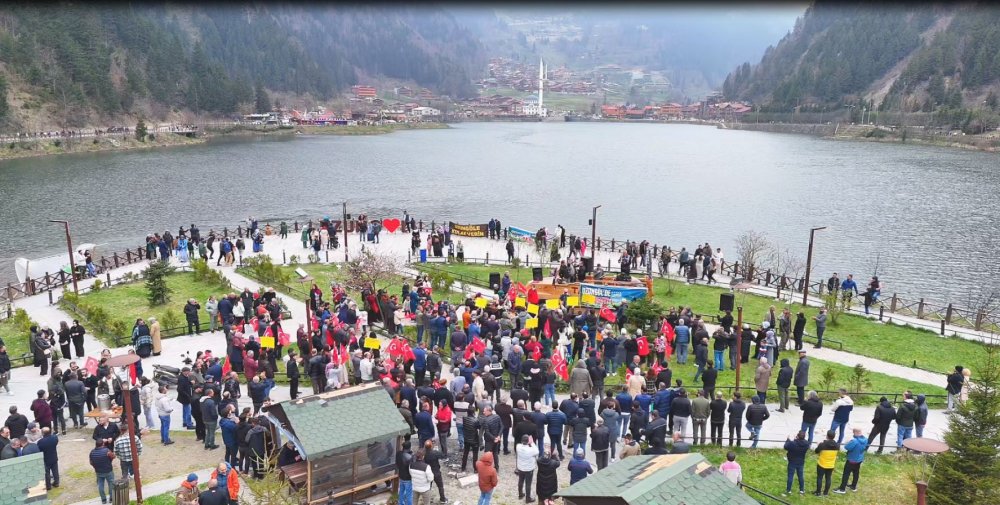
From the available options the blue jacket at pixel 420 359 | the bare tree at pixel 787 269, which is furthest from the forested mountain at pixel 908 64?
the blue jacket at pixel 420 359

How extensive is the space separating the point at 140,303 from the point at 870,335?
27.1 m

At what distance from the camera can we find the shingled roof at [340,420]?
38.0ft

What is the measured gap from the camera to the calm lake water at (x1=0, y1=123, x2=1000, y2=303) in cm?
4797

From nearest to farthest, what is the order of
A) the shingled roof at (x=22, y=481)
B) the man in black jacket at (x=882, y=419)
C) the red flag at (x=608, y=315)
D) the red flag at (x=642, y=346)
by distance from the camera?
the shingled roof at (x=22, y=481)
the man in black jacket at (x=882, y=419)
the red flag at (x=642, y=346)
the red flag at (x=608, y=315)

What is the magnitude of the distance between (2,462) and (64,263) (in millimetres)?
24100

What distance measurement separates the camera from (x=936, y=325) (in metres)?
25.3

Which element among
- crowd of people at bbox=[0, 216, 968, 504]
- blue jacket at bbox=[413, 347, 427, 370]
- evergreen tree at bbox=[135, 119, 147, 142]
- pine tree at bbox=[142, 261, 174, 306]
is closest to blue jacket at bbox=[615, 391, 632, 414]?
crowd of people at bbox=[0, 216, 968, 504]

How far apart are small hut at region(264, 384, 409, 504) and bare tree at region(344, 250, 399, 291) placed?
14.1 metres

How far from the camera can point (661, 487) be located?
346 inches

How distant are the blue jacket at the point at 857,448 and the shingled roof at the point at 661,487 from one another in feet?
15.0

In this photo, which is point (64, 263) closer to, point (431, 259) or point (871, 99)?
point (431, 259)

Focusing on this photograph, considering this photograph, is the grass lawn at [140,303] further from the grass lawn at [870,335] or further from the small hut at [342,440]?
the small hut at [342,440]

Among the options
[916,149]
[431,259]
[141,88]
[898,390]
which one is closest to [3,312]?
[431,259]

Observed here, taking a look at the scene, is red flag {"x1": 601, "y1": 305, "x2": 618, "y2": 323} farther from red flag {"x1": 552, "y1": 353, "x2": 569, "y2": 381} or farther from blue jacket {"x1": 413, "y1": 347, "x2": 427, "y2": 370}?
blue jacket {"x1": 413, "y1": 347, "x2": 427, "y2": 370}
